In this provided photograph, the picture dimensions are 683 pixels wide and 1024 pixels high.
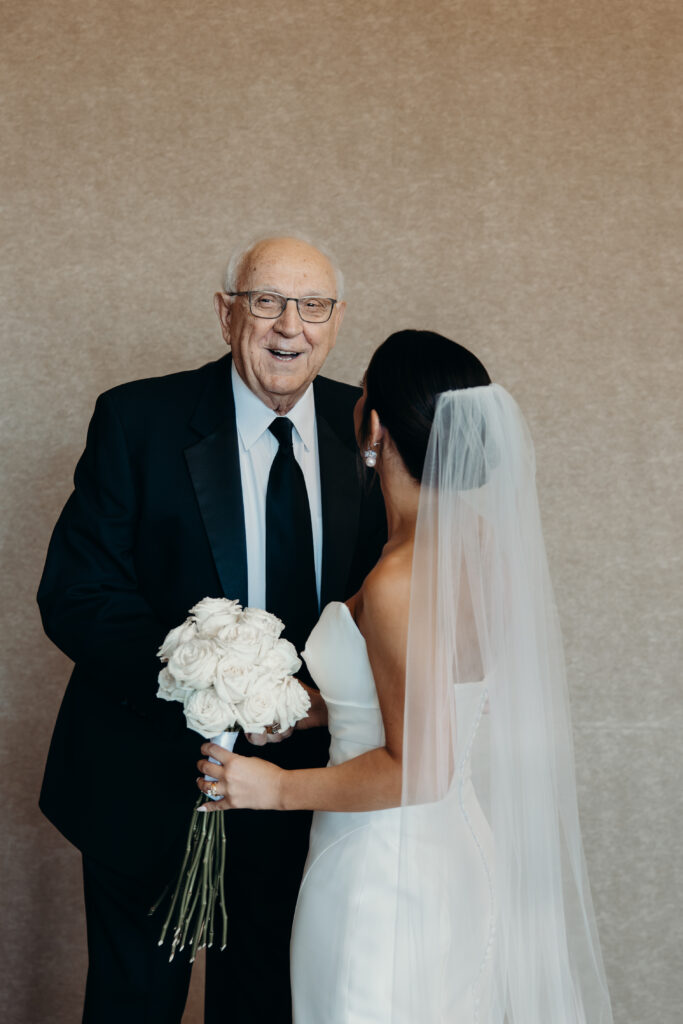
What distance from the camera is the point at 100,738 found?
2436 millimetres

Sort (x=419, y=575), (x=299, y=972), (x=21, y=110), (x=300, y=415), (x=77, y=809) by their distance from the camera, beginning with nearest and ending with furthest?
(x=419, y=575) < (x=299, y=972) < (x=77, y=809) < (x=300, y=415) < (x=21, y=110)

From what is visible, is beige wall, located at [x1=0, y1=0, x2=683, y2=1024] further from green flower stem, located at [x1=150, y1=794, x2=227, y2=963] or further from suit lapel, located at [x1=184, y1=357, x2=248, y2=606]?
green flower stem, located at [x1=150, y1=794, x2=227, y2=963]

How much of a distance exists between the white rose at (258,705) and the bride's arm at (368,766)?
14cm

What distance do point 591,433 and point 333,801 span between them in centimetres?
191

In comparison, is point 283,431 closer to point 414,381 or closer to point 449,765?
point 414,381

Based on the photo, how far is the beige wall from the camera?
3338 mm

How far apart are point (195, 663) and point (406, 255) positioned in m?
2.00

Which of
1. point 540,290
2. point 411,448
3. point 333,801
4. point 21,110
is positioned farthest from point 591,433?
point 21,110

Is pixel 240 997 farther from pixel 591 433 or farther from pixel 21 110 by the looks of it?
pixel 21 110

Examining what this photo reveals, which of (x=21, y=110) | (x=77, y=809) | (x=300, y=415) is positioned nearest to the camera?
(x=77, y=809)

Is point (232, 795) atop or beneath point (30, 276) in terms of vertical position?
beneath

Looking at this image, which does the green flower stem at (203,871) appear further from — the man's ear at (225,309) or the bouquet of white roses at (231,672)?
the man's ear at (225,309)

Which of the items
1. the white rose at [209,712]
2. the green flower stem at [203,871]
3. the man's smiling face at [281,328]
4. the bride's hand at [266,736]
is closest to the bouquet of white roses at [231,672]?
the white rose at [209,712]

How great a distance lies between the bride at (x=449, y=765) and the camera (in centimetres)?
185
